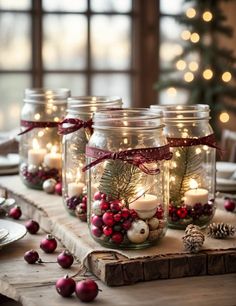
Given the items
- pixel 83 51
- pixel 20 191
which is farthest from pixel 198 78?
pixel 20 191

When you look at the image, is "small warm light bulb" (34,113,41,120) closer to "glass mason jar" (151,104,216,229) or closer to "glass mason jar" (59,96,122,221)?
"glass mason jar" (59,96,122,221)

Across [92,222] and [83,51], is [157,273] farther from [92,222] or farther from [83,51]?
[83,51]

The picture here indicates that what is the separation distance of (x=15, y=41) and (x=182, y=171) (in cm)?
320

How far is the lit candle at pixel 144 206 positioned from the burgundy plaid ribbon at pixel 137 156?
0.21 feet

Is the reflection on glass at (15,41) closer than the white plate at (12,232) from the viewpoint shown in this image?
No

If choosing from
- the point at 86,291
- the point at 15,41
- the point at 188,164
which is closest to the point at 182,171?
the point at 188,164

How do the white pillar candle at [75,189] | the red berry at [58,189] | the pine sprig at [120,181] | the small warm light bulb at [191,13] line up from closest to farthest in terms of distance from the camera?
the pine sprig at [120,181] < the white pillar candle at [75,189] < the red berry at [58,189] < the small warm light bulb at [191,13]

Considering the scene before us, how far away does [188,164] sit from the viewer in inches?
70.3

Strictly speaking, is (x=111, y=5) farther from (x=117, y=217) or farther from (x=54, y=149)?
(x=117, y=217)

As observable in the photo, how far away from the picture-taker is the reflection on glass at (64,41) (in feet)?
15.9

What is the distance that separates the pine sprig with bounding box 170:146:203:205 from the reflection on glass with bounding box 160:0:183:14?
11.3 ft

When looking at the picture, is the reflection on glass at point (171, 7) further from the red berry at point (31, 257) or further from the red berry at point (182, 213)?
the red berry at point (31, 257)

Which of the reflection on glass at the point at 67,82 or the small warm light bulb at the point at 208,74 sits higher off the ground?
the small warm light bulb at the point at 208,74

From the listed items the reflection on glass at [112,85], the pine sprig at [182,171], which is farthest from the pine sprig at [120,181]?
the reflection on glass at [112,85]
